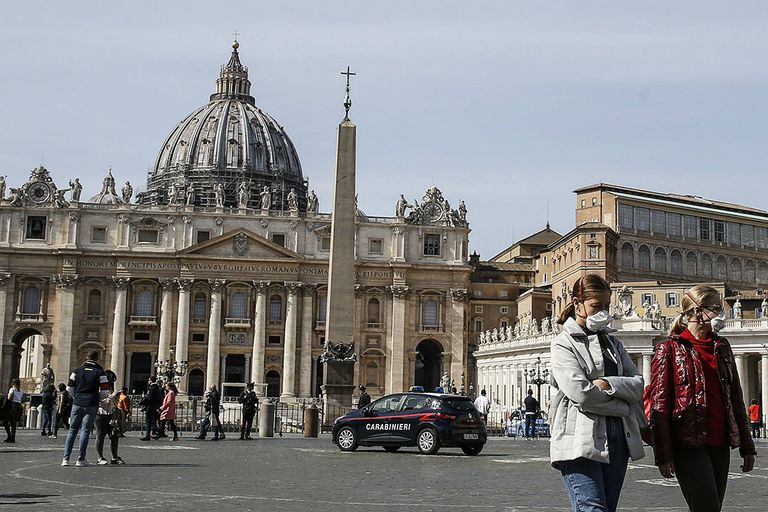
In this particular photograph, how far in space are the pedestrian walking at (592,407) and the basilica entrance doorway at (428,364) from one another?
82051 millimetres

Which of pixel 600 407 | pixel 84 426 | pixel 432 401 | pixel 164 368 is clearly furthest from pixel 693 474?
pixel 164 368

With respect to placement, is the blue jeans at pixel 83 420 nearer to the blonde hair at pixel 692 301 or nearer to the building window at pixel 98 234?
the blonde hair at pixel 692 301

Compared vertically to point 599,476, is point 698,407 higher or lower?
higher

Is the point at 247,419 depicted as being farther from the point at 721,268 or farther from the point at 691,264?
the point at 721,268

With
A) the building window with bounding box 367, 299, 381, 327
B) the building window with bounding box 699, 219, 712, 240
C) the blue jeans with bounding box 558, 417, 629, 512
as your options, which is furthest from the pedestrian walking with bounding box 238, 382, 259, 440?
the building window with bounding box 699, 219, 712, 240

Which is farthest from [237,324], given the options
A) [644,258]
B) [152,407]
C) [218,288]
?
[152,407]

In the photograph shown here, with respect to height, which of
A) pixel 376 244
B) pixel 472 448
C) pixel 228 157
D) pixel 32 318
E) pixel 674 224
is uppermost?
pixel 228 157

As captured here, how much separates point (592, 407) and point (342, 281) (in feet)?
88.3

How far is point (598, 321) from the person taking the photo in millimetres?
6629

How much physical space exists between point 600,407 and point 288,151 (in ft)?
354

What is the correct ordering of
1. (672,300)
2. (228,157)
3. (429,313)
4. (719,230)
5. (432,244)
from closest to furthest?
(672,300)
(719,230)
(429,313)
(432,244)
(228,157)

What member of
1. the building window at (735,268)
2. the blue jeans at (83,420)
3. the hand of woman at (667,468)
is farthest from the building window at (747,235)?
the hand of woman at (667,468)

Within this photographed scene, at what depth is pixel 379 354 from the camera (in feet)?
286

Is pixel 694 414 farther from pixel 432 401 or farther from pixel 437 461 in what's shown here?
pixel 432 401
